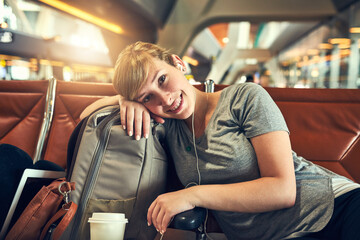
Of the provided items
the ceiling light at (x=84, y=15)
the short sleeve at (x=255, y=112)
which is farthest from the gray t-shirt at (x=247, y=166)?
the ceiling light at (x=84, y=15)

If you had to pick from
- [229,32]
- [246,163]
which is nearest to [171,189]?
[246,163]

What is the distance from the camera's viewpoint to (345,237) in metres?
1.03

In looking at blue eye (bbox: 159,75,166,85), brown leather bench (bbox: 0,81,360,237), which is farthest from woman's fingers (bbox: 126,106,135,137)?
brown leather bench (bbox: 0,81,360,237)

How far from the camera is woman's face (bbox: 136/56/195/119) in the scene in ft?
4.06

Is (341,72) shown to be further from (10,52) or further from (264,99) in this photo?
(10,52)

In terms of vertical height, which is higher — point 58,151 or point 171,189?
point 58,151

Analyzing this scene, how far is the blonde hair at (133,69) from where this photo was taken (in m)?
1.20

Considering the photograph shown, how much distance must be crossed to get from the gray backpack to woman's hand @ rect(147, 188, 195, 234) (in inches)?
6.5

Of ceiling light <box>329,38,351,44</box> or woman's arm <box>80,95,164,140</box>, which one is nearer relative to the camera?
woman's arm <box>80,95,164,140</box>

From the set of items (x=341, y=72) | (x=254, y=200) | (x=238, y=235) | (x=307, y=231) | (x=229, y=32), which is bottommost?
(x=238, y=235)

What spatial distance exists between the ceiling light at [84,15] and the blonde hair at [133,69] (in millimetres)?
7424

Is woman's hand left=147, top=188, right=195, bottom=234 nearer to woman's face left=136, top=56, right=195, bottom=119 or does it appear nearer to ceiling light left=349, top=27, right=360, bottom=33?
woman's face left=136, top=56, right=195, bottom=119

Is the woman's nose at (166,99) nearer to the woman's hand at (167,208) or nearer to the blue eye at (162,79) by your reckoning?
the blue eye at (162,79)

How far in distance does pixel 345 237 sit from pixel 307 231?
13 centimetres
